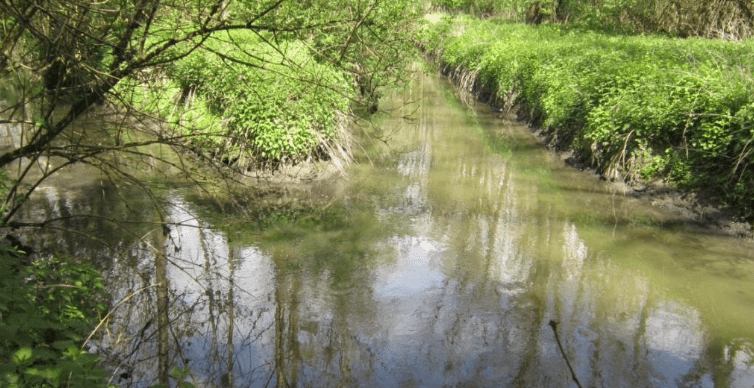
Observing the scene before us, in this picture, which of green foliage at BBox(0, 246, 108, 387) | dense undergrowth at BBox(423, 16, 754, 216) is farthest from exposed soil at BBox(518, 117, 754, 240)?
green foliage at BBox(0, 246, 108, 387)

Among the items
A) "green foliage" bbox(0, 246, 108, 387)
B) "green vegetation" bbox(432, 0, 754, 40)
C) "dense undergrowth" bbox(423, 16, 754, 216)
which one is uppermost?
"green vegetation" bbox(432, 0, 754, 40)

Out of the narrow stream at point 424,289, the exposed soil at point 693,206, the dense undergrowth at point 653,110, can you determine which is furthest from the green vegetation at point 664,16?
the narrow stream at point 424,289

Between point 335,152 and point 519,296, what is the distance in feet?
17.2

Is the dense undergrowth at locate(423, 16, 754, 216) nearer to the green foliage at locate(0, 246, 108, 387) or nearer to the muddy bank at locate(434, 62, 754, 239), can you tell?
the muddy bank at locate(434, 62, 754, 239)

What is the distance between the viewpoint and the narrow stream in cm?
506

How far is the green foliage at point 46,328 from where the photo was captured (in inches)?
114

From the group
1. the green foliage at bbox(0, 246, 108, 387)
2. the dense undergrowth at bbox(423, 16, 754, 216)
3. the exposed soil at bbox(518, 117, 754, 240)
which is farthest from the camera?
the dense undergrowth at bbox(423, 16, 754, 216)

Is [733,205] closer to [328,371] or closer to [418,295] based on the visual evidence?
[418,295]

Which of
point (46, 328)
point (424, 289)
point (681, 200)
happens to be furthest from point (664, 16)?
point (46, 328)

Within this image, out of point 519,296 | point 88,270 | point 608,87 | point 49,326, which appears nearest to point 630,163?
point 608,87

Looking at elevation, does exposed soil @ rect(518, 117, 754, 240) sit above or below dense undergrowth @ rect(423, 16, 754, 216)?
below

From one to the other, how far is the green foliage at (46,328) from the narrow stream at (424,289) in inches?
13.5

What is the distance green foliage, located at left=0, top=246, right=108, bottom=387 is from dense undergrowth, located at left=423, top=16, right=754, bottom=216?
7822 mm

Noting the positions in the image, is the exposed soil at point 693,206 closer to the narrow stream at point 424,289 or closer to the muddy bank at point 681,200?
the muddy bank at point 681,200
